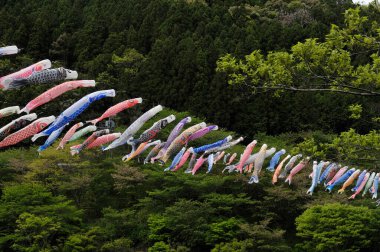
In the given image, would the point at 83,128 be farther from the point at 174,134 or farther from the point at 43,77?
the point at 43,77

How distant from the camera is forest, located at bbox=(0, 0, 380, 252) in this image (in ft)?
27.1

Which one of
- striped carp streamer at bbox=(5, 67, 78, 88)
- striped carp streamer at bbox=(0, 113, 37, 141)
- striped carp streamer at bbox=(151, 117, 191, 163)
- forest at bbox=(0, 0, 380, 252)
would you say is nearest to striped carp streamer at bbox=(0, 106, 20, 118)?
striped carp streamer at bbox=(0, 113, 37, 141)

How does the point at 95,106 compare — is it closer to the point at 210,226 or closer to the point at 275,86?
the point at 210,226

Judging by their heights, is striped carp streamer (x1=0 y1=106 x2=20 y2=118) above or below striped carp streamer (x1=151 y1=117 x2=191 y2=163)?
above

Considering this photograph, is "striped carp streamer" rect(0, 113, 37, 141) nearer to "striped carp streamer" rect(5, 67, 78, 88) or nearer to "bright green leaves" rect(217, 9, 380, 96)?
"striped carp streamer" rect(5, 67, 78, 88)

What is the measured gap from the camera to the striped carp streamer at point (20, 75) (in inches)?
386

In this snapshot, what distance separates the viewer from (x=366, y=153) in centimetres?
835

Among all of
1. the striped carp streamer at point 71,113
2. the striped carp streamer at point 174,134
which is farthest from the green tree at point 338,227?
the striped carp streamer at point 71,113

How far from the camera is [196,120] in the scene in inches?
1334

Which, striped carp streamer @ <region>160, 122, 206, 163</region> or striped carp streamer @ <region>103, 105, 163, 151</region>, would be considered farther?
striped carp streamer @ <region>160, 122, 206, 163</region>

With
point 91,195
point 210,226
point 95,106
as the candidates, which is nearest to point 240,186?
point 210,226

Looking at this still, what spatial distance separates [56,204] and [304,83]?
56.6 ft

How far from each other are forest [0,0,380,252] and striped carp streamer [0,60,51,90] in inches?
136

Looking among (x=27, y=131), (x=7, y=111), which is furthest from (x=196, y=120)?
(x=7, y=111)
